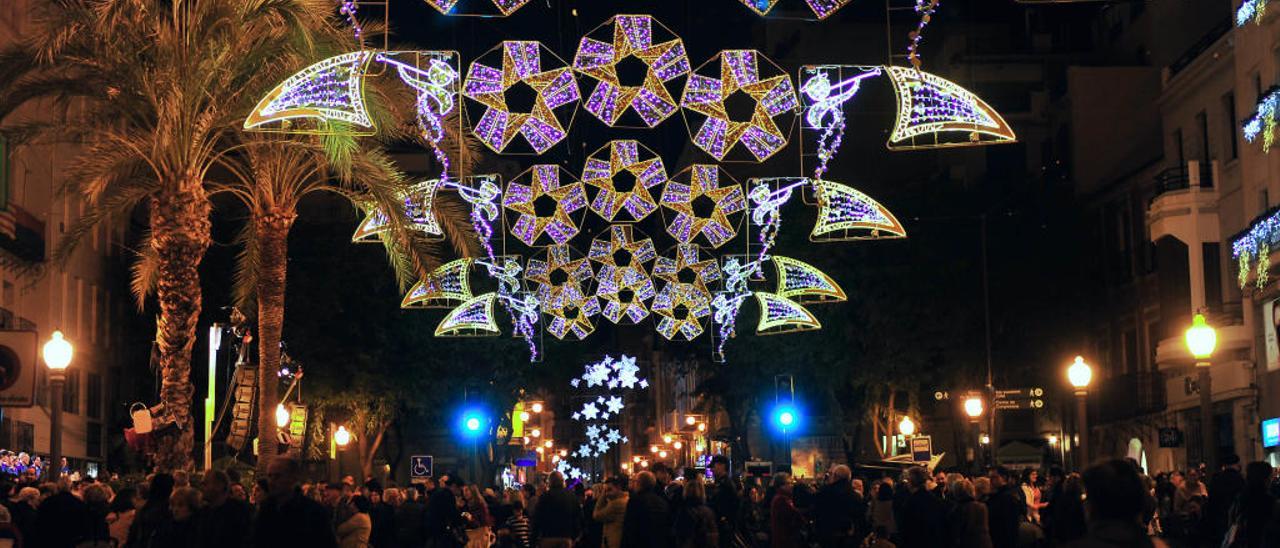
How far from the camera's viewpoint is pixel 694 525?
19.3m

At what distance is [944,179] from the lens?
55375 mm

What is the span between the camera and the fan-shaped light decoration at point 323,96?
17.8 meters

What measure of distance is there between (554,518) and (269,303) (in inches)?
276

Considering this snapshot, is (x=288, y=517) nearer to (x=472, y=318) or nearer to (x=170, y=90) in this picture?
(x=170, y=90)

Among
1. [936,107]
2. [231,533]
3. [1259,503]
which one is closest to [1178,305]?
[936,107]

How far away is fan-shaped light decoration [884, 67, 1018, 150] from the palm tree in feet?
25.9

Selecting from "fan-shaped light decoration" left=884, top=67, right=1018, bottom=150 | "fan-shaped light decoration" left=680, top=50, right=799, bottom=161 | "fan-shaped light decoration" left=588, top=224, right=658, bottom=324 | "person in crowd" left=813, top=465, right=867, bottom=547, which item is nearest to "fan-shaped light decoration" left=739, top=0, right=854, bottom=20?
"fan-shaped light decoration" left=884, top=67, right=1018, bottom=150

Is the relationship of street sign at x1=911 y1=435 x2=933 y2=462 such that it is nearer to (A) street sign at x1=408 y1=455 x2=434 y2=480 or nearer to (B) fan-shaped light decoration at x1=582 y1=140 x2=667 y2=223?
(A) street sign at x1=408 y1=455 x2=434 y2=480

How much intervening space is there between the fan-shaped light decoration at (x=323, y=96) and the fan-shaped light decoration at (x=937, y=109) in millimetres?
6032

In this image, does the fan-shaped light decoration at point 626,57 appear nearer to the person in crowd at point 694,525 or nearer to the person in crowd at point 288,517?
the person in crowd at point 694,525

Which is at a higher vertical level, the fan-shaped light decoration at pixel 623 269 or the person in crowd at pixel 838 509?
the fan-shaped light decoration at pixel 623 269

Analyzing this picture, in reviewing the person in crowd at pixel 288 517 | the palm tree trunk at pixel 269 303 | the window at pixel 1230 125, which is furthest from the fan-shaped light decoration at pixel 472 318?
the person in crowd at pixel 288 517

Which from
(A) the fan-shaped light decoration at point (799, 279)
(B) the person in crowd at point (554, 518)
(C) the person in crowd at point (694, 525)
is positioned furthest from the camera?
(A) the fan-shaped light decoration at point (799, 279)

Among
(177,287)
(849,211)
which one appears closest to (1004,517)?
(849,211)
